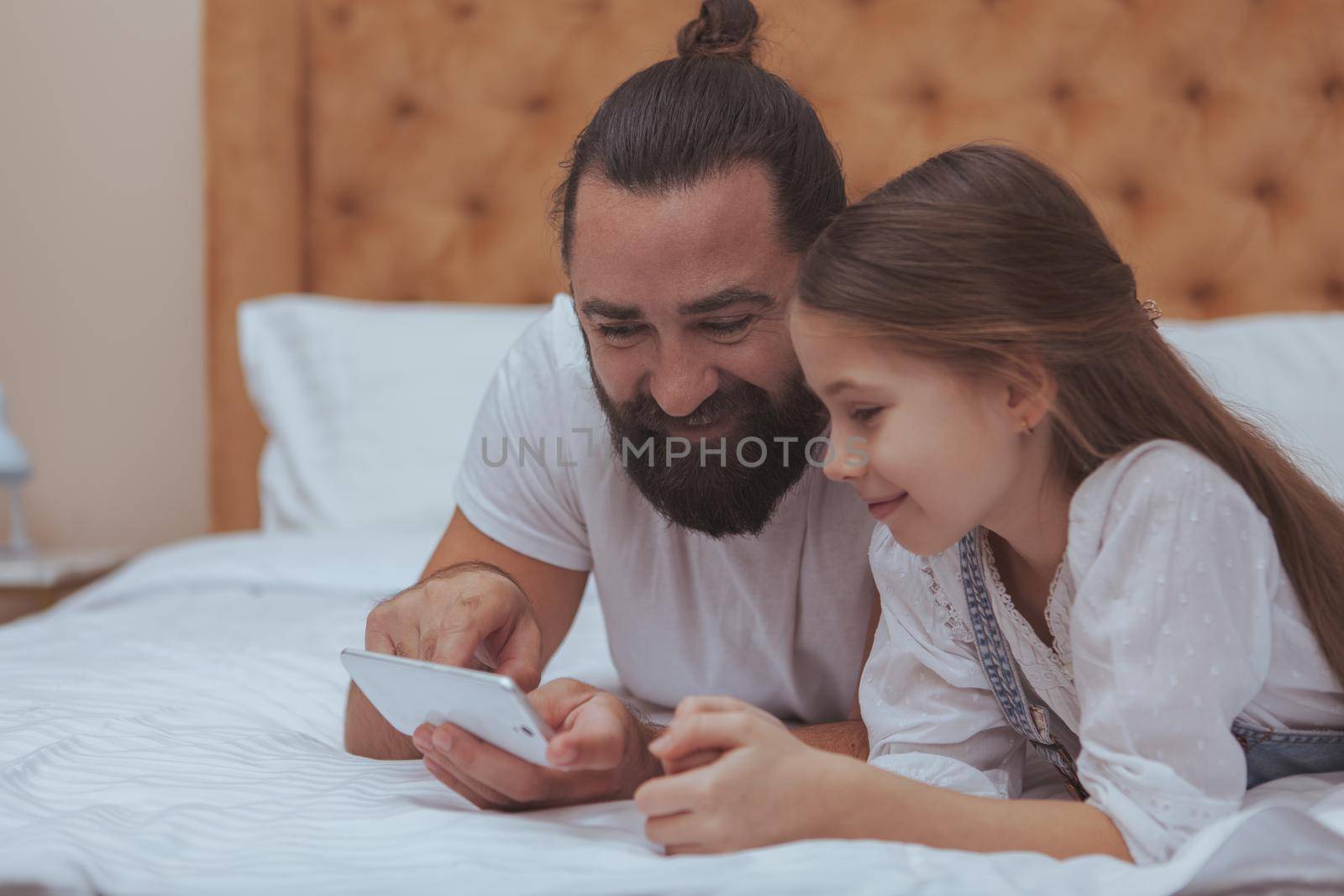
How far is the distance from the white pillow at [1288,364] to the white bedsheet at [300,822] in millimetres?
1051

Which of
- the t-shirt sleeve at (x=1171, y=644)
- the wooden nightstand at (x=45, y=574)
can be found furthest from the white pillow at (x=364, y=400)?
the t-shirt sleeve at (x=1171, y=644)

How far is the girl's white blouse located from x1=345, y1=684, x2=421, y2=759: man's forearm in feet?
1.47

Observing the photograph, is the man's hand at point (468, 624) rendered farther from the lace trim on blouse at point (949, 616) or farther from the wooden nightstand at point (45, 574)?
the wooden nightstand at point (45, 574)

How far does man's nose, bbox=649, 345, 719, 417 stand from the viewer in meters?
1.07

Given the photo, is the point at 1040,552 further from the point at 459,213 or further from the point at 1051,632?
the point at 459,213

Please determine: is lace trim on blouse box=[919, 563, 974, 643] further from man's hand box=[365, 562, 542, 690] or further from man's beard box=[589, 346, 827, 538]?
Result: man's hand box=[365, 562, 542, 690]

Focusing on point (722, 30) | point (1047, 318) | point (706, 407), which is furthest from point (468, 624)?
point (722, 30)

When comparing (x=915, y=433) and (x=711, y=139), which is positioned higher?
(x=711, y=139)

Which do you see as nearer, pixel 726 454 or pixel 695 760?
pixel 695 760

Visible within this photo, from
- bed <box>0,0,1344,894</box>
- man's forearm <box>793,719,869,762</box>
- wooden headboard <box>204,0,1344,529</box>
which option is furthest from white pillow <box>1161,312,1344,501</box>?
man's forearm <box>793,719,869,762</box>

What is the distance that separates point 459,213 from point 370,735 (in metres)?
1.58

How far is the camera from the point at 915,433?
83 cm

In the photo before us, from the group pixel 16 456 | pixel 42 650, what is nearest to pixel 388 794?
pixel 42 650

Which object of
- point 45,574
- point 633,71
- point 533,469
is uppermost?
point 633,71
